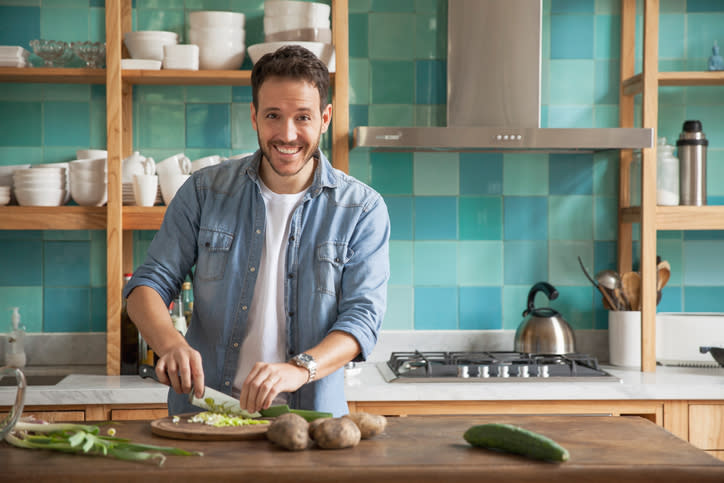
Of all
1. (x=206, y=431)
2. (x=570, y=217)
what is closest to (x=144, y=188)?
(x=206, y=431)

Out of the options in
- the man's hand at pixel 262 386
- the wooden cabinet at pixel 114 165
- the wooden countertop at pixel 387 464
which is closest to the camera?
the wooden countertop at pixel 387 464

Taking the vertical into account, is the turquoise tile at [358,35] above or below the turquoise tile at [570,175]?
above

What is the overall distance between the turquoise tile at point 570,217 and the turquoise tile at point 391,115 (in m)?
0.65

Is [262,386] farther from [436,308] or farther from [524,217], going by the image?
[524,217]

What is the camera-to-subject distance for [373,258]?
1896 millimetres

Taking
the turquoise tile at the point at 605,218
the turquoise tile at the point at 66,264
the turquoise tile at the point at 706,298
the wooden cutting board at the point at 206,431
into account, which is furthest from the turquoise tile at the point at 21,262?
the turquoise tile at the point at 706,298

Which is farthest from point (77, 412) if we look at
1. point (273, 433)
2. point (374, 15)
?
point (374, 15)

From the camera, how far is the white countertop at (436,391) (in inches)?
93.4

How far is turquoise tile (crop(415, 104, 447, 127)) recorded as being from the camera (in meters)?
3.04

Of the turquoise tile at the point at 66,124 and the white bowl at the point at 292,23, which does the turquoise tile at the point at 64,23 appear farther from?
the white bowl at the point at 292,23

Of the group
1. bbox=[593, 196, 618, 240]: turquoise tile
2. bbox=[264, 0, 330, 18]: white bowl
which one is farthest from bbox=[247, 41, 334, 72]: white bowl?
bbox=[593, 196, 618, 240]: turquoise tile

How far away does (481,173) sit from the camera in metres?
3.07

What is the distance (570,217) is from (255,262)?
1614 mm

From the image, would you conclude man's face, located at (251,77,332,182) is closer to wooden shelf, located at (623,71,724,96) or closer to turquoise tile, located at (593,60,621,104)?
wooden shelf, located at (623,71,724,96)
